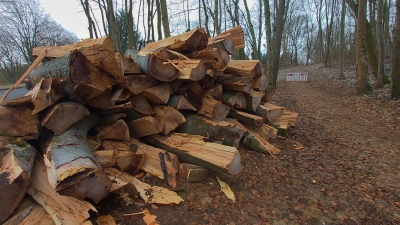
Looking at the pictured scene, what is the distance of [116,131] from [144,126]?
34 cm

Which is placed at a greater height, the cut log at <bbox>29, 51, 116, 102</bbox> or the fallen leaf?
the cut log at <bbox>29, 51, 116, 102</bbox>

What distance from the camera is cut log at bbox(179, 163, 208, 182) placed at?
255cm

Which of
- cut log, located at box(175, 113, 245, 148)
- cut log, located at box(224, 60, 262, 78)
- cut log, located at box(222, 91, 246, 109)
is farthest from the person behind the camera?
cut log, located at box(224, 60, 262, 78)

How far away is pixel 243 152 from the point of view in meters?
3.47

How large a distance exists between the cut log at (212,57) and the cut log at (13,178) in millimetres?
2475

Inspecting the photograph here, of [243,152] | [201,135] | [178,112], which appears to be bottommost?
[243,152]

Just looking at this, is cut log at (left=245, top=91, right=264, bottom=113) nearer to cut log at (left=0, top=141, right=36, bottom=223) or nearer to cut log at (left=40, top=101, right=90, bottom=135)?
cut log at (left=40, top=101, right=90, bottom=135)

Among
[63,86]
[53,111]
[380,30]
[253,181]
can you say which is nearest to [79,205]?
[53,111]

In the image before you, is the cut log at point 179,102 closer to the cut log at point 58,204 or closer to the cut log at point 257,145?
the cut log at point 257,145

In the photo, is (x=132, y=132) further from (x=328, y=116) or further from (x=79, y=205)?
(x=328, y=116)

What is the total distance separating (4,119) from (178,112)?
182 centimetres

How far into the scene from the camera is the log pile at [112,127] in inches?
75.8

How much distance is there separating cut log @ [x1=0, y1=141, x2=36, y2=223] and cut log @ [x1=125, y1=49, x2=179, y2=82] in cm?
151

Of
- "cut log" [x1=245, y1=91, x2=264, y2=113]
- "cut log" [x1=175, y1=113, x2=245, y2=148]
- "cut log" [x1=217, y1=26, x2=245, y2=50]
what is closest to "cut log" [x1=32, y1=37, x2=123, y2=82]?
"cut log" [x1=175, y1=113, x2=245, y2=148]
